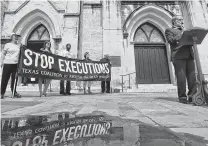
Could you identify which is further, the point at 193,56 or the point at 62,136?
the point at 193,56

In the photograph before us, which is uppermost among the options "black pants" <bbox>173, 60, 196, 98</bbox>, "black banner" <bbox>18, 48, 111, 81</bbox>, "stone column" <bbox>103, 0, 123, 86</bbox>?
"stone column" <bbox>103, 0, 123, 86</bbox>

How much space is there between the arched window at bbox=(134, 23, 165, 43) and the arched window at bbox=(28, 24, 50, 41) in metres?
5.72

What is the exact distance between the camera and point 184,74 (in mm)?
3014

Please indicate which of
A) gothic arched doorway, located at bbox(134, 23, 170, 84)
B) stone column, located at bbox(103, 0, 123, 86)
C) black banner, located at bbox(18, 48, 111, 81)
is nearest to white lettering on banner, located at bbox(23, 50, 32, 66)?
black banner, located at bbox(18, 48, 111, 81)

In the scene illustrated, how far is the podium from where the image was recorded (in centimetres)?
256

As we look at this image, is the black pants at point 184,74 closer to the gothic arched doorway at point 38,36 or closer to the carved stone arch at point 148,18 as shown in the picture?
the carved stone arch at point 148,18

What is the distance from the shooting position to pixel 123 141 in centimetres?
71

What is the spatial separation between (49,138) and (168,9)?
10.2 metres

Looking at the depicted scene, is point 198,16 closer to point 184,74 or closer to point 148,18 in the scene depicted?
point 148,18

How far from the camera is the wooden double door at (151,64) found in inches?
340

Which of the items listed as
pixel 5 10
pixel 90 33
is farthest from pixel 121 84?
pixel 5 10

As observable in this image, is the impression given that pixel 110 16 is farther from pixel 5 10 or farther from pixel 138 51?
pixel 5 10

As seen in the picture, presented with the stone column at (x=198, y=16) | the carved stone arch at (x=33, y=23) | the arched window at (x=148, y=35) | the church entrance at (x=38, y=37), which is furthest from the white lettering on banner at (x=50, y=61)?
the stone column at (x=198, y=16)

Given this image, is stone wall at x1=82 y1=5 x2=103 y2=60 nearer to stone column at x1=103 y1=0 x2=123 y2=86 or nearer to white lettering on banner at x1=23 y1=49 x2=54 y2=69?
stone column at x1=103 y1=0 x2=123 y2=86
